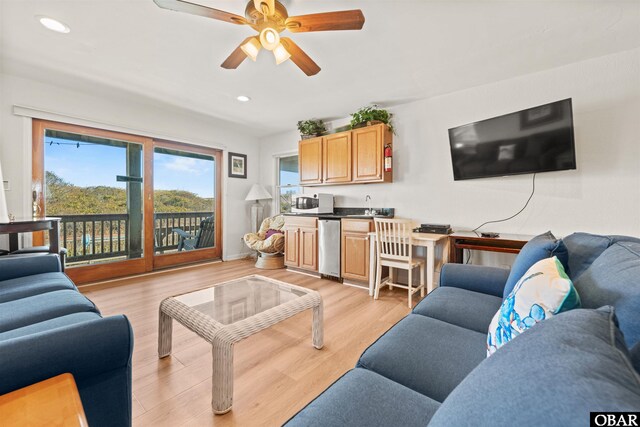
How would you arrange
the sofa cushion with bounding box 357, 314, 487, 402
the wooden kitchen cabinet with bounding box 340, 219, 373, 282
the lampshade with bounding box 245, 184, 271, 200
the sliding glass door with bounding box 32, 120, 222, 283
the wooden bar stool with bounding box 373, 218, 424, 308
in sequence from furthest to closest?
the lampshade with bounding box 245, 184, 271, 200 → the wooden kitchen cabinet with bounding box 340, 219, 373, 282 → the sliding glass door with bounding box 32, 120, 222, 283 → the wooden bar stool with bounding box 373, 218, 424, 308 → the sofa cushion with bounding box 357, 314, 487, 402

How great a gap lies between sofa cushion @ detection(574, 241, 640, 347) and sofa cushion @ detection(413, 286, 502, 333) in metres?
0.48

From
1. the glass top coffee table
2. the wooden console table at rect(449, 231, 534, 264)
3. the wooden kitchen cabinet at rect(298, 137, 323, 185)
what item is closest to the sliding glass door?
the wooden kitchen cabinet at rect(298, 137, 323, 185)

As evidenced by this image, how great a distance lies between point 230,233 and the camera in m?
4.75

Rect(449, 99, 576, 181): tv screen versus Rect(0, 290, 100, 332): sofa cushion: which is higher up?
Rect(449, 99, 576, 181): tv screen

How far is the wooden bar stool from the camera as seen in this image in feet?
8.83

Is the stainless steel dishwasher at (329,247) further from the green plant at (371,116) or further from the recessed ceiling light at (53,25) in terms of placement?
the recessed ceiling light at (53,25)

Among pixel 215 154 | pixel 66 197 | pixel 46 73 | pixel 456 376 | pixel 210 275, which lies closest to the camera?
pixel 456 376

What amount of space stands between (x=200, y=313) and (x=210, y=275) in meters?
2.35

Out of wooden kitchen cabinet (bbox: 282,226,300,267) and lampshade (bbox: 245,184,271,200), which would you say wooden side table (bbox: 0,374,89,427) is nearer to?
wooden kitchen cabinet (bbox: 282,226,300,267)

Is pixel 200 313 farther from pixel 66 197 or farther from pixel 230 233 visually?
pixel 230 233

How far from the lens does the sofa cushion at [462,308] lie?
1.31 metres

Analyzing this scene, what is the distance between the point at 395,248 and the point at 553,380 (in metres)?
2.52

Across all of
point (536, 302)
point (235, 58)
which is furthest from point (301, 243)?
point (536, 302)

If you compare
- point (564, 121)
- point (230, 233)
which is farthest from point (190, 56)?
point (564, 121)
